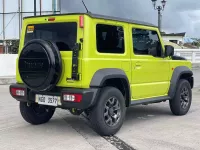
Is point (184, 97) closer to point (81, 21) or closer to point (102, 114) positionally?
point (102, 114)

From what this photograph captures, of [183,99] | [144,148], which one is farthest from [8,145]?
[183,99]

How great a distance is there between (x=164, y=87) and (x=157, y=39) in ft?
3.33

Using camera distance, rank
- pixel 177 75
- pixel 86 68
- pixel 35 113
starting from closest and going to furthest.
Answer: pixel 86 68 < pixel 35 113 < pixel 177 75

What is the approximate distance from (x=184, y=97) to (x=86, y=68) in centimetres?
351

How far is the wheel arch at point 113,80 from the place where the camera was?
19.8 feet

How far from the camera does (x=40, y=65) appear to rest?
6.07m

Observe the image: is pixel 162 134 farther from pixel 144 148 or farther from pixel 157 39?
pixel 157 39

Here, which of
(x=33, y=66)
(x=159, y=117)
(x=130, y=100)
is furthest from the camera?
(x=159, y=117)

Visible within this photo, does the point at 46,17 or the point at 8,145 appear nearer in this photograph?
the point at 8,145

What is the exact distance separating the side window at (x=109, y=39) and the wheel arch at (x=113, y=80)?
375 millimetres

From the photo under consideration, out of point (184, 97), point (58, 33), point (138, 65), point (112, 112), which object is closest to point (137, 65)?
point (138, 65)

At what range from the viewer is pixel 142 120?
786 cm

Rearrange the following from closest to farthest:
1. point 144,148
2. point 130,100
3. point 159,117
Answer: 1. point 144,148
2. point 130,100
3. point 159,117

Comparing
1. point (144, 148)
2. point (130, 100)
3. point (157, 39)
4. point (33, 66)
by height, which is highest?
point (157, 39)
